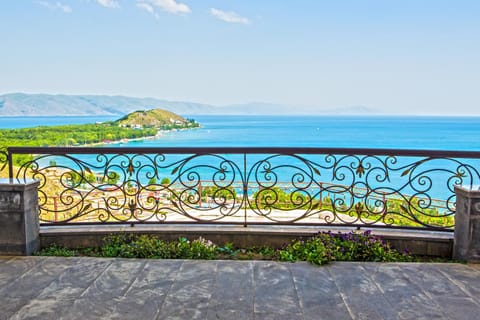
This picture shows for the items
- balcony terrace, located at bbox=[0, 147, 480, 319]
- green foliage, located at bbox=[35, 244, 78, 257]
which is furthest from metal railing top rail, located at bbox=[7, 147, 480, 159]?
green foliage, located at bbox=[35, 244, 78, 257]

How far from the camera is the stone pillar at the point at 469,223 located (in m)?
3.21

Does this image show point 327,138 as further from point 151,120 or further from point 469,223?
point 469,223

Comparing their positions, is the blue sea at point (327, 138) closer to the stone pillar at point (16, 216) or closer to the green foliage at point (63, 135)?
the green foliage at point (63, 135)

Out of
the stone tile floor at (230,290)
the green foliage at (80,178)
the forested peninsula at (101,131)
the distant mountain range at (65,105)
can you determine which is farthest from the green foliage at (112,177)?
the distant mountain range at (65,105)

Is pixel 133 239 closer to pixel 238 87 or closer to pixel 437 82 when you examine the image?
pixel 437 82

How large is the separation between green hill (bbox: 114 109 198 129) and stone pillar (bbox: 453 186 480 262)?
2473 inches

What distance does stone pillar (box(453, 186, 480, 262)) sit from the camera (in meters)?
3.21

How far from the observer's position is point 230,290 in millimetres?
2727

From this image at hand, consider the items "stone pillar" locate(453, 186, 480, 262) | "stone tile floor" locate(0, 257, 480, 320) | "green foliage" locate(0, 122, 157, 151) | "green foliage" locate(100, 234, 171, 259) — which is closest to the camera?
"stone tile floor" locate(0, 257, 480, 320)

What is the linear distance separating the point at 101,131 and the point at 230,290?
48.0 m

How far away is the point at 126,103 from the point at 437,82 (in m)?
123

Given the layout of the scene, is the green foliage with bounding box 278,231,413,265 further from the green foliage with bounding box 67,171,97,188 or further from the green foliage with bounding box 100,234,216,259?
the green foliage with bounding box 67,171,97,188

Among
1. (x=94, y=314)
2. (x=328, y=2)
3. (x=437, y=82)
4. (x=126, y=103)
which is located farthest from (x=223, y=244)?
(x=126, y=103)

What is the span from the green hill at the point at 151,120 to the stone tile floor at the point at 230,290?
204ft
